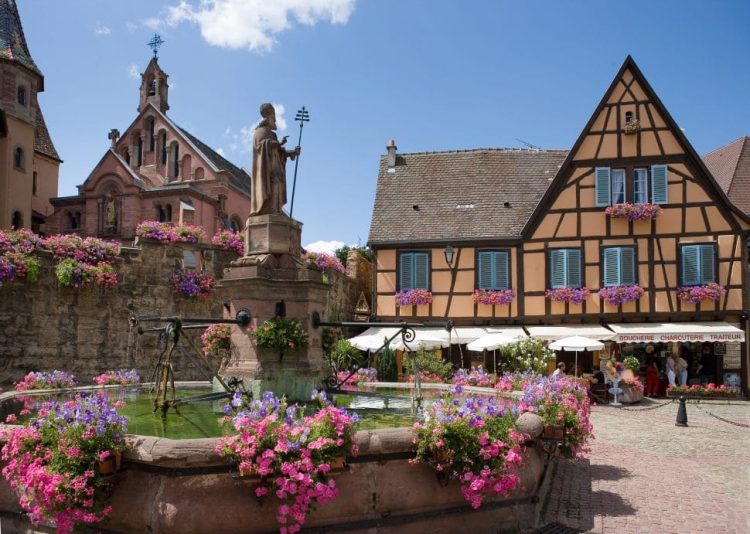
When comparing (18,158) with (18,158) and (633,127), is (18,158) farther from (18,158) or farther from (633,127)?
(633,127)

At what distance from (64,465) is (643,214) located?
21.1 meters

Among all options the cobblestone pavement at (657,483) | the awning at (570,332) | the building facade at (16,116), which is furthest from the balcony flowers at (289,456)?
the building facade at (16,116)

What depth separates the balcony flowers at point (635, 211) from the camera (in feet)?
73.2

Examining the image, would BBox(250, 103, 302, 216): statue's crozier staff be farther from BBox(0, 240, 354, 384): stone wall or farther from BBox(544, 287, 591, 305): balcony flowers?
BBox(544, 287, 591, 305): balcony flowers

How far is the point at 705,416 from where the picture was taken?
16156 mm

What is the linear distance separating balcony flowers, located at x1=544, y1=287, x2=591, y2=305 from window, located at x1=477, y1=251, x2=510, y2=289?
1.62 m

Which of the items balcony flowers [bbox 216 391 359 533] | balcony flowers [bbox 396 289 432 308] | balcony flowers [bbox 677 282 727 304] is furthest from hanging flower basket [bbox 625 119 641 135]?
balcony flowers [bbox 216 391 359 533]

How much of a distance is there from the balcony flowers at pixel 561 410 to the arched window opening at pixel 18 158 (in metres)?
28.4

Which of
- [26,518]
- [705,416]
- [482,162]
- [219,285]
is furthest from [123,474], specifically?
[482,162]

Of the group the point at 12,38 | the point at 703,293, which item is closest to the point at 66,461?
the point at 703,293

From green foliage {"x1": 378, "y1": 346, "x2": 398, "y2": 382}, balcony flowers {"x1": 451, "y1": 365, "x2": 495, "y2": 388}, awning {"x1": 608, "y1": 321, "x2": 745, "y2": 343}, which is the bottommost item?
green foliage {"x1": 378, "y1": 346, "x2": 398, "y2": 382}

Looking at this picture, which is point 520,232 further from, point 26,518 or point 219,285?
point 26,518

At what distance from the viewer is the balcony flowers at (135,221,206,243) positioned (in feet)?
63.4

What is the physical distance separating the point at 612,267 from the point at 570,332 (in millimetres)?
2851
